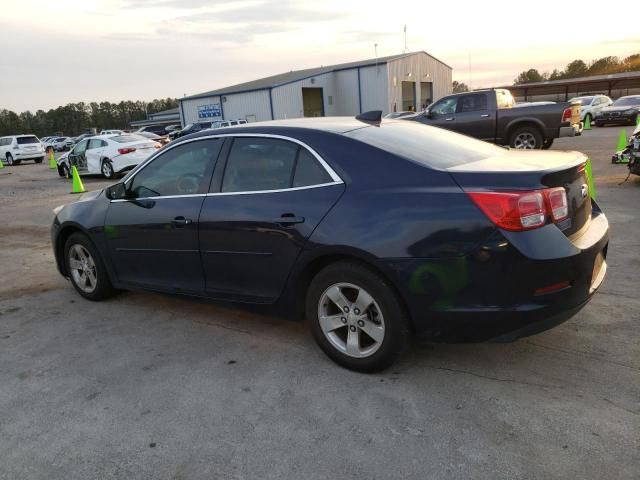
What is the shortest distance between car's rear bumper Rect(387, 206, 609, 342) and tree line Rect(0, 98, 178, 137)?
124 m

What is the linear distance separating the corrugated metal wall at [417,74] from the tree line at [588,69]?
30194 mm

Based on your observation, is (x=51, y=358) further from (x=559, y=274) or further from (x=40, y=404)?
(x=559, y=274)

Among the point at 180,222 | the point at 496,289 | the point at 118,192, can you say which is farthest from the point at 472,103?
the point at 496,289

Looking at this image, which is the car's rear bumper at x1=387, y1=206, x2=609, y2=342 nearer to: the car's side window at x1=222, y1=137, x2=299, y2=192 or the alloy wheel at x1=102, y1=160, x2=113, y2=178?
the car's side window at x1=222, y1=137, x2=299, y2=192

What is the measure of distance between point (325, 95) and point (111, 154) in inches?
1328

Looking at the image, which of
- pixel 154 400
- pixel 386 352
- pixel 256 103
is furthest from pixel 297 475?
pixel 256 103

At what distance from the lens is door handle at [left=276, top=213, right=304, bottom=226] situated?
3414 millimetres

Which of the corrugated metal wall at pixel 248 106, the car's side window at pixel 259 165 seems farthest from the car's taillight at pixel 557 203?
the corrugated metal wall at pixel 248 106

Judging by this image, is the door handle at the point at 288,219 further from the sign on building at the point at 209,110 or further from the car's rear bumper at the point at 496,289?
the sign on building at the point at 209,110

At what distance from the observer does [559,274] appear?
2.93 metres

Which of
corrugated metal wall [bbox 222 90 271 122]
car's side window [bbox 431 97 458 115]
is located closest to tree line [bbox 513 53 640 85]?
corrugated metal wall [bbox 222 90 271 122]

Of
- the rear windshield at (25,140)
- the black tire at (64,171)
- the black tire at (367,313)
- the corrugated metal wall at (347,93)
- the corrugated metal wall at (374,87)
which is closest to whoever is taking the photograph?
the black tire at (367,313)

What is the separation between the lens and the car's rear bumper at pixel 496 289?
9.39 feet

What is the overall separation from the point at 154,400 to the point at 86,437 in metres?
0.45
